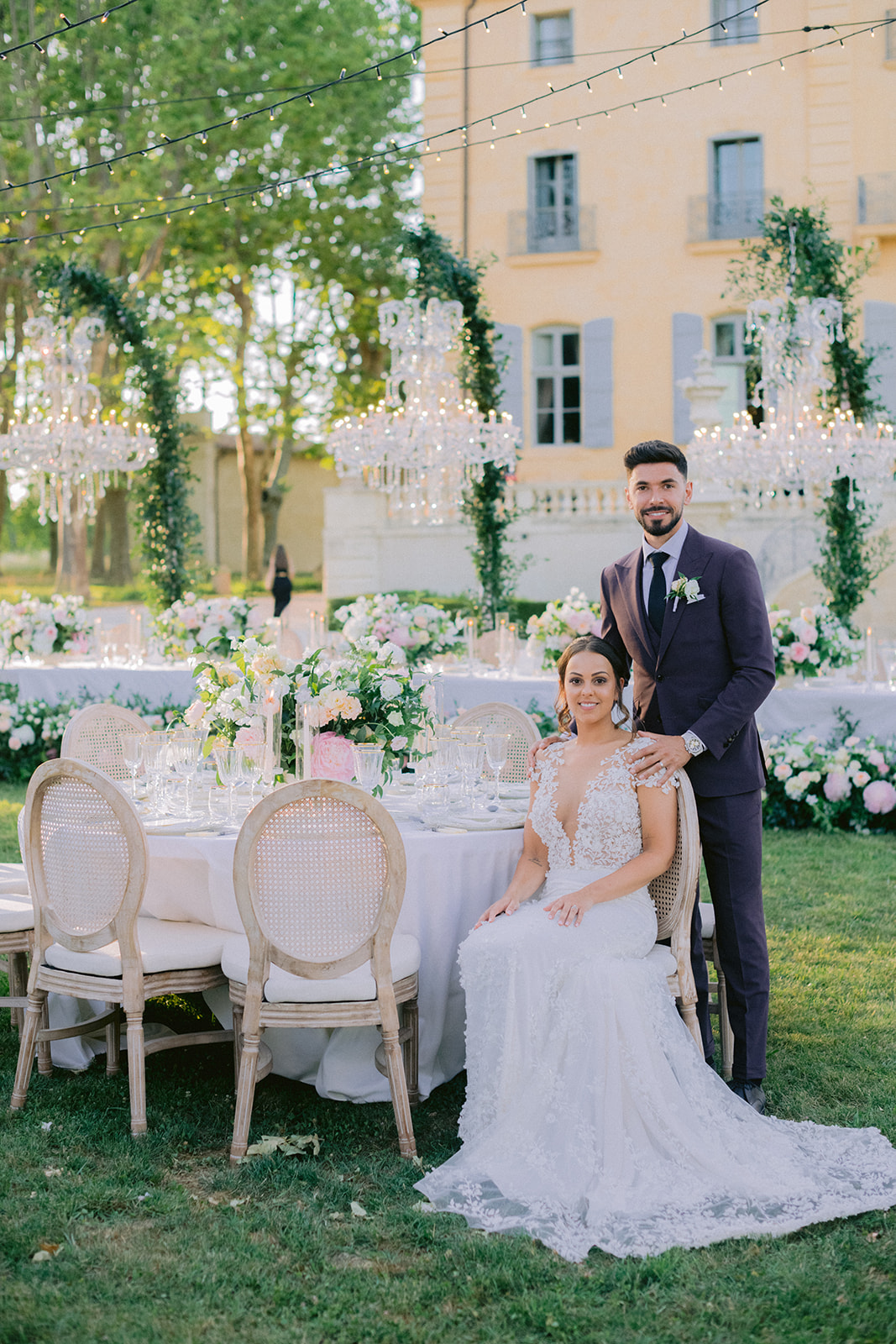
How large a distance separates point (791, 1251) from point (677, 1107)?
1.61ft

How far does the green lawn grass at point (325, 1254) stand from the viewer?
2.79 metres

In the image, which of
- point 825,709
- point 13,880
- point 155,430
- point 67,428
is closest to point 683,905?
point 13,880

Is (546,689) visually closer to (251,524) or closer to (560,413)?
(560,413)

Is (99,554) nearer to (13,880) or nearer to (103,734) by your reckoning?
(103,734)

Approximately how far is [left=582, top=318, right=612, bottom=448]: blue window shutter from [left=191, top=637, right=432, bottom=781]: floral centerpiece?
15.8 metres

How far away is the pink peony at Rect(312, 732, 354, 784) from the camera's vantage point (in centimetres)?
433

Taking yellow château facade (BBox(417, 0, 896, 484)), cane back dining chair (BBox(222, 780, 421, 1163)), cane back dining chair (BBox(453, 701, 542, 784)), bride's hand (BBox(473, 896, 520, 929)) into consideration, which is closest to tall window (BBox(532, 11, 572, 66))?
yellow château facade (BBox(417, 0, 896, 484))

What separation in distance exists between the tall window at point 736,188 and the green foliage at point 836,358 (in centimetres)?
→ 906

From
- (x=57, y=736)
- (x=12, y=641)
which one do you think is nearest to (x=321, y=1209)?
(x=57, y=736)

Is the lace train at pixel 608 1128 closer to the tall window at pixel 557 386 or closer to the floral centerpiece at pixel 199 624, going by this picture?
the floral centerpiece at pixel 199 624

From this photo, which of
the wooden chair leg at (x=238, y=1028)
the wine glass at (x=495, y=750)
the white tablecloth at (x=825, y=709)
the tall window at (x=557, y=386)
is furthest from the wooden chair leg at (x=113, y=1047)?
the tall window at (x=557, y=386)

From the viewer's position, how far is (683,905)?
3.82 meters

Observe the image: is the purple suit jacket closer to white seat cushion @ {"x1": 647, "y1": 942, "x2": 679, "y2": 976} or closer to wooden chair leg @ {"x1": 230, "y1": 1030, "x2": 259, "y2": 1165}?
white seat cushion @ {"x1": 647, "y1": 942, "x2": 679, "y2": 976}

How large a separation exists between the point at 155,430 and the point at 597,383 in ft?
31.9
